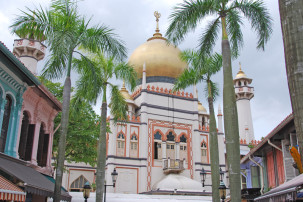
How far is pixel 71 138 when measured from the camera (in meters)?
21.2

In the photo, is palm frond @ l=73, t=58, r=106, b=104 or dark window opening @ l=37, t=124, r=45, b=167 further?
dark window opening @ l=37, t=124, r=45, b=167

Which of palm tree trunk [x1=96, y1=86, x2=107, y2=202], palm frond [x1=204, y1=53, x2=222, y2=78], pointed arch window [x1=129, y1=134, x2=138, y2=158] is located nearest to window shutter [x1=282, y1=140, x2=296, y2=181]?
palm frond [x1=204, y1=53, x2=222, y2=78]

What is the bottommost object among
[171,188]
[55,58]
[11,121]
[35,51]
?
[171,188]

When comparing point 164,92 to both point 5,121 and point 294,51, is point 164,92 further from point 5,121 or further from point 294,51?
point 294,51

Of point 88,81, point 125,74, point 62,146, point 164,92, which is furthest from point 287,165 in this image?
point 164,92

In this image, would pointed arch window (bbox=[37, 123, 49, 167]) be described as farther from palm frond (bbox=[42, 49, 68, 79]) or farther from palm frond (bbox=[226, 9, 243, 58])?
palm frond (bbox=[226, 9, 243, 58])

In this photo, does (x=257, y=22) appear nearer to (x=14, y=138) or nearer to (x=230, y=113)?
(x=230, y=113)

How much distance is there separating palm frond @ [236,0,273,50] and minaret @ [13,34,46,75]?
2524 centimetres

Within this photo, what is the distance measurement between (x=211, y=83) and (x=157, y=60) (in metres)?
21.5

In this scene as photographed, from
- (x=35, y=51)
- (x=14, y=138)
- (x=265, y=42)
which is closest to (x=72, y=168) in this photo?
(x=35, y=51)

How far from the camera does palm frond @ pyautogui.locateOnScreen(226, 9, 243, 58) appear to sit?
13520mm

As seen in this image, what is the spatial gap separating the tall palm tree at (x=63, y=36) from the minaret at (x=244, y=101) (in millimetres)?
36607

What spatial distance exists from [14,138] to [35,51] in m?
23.1

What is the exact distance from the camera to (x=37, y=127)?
613 inches
